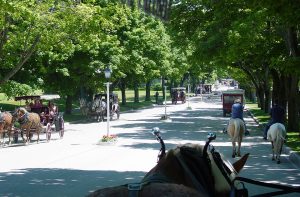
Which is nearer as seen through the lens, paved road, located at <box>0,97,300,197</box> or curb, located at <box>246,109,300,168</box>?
paved road, located at <box>0,97,300,197</box>

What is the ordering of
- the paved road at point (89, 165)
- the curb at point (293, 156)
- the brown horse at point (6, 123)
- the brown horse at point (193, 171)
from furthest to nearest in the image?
the brown horse at point (6, 123), the curb at point (293, 156), the paved road at point (89, 165), the brown horse at point (193, 171)

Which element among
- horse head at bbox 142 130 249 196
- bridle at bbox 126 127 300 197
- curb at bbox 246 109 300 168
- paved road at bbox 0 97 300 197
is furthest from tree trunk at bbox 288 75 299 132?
horse head at bbox 142 130 249 196

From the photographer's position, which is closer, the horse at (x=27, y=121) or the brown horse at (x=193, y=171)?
the brown horse at (x=193, y=171)

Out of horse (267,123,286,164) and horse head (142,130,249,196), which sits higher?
horse head (142,130,249,196)

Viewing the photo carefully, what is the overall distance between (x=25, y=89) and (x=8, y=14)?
10.1 meters

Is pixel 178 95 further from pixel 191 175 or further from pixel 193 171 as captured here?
pixel 191 175

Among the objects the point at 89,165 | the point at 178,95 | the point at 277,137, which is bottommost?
the point at 89,165

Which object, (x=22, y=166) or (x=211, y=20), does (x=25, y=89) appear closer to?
(x=211, y=20)

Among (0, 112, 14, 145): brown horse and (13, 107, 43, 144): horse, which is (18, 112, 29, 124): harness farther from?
(0, 112, 14, 145): brown horse

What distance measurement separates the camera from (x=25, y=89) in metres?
31.5

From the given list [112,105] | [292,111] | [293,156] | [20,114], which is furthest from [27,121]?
[112,105]

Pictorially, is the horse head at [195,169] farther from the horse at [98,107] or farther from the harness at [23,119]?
the horse at [98,107]

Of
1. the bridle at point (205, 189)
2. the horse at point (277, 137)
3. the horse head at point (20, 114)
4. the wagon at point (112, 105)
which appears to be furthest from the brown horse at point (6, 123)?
the bridle at point (205, 189)

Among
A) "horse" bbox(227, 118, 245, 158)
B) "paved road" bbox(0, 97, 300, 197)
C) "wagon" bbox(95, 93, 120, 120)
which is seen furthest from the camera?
"wagon" bbox(95, 93, 120, 120)
